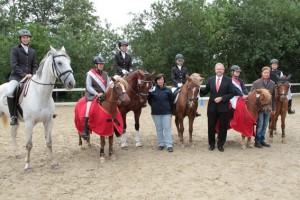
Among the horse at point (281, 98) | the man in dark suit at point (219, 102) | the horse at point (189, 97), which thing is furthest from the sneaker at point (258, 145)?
the horse at point (189, 97)

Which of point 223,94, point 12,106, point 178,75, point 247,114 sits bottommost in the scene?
point 247,114

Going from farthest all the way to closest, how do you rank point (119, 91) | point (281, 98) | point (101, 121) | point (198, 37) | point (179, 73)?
point (198, 37)
point (179, 73)
point (281, 98)
point (101, 121)
point (119, 91)

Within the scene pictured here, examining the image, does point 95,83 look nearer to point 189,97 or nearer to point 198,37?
point 189,97

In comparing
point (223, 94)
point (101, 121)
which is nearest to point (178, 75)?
point (223, 94)

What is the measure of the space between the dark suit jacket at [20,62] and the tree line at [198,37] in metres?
12.6

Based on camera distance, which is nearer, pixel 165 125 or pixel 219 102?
pixel 219 102

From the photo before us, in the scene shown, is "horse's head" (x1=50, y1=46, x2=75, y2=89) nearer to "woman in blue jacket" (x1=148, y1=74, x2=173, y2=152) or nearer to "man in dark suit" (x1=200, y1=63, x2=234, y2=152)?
"woman in blue jacket" (x1=148, y1=74, x2=173, y2=152)

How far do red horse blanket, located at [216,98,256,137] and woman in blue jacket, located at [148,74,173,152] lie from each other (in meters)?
1.57

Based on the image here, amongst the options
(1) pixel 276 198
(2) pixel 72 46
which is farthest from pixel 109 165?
(2) pixel 72 46

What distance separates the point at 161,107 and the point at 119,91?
1440 mm

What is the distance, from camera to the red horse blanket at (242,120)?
7453 millimetres

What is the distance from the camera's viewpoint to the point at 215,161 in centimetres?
655

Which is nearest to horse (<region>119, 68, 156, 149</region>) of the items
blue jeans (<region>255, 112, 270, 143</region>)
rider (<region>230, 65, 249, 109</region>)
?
rider (<region>230, 65, 249, 109</region>)

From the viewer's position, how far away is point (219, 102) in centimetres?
724
